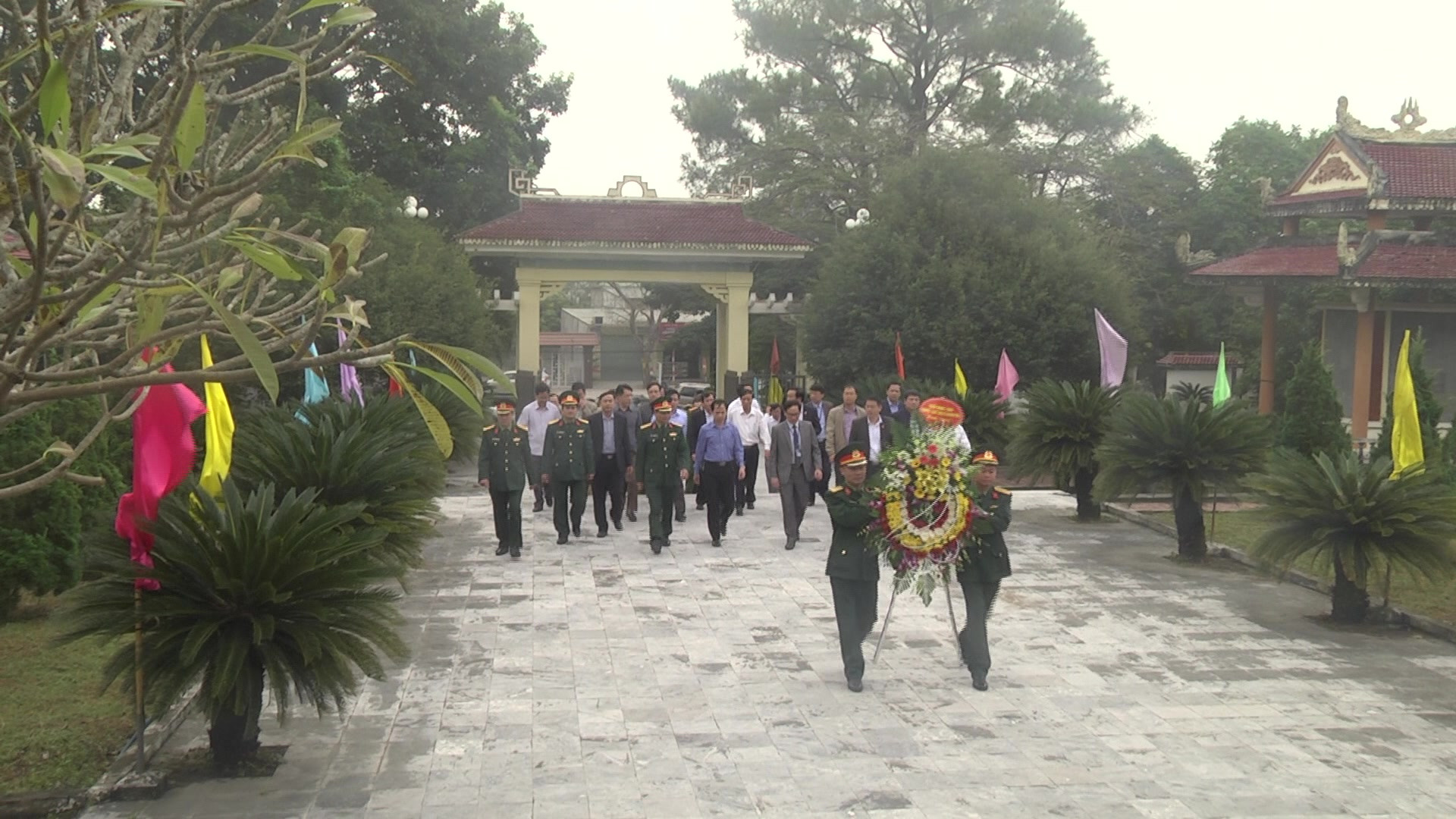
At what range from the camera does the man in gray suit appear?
12.9 meters

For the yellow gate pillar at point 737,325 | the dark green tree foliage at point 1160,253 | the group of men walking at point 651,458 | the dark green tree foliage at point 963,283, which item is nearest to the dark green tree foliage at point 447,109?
the yellow gate pillar at point 737,325

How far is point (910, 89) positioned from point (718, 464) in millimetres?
27847

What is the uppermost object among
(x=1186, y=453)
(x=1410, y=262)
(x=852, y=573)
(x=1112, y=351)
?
(x=1410, y=262)

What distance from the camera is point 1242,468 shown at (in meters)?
12.2

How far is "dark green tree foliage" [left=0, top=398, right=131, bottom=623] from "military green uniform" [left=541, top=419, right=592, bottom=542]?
13.0ft

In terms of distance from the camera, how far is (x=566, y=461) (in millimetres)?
12734

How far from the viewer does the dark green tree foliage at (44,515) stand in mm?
9062

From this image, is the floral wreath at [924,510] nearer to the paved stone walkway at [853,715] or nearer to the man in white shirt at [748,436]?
the paved stone walkway at [853,715]

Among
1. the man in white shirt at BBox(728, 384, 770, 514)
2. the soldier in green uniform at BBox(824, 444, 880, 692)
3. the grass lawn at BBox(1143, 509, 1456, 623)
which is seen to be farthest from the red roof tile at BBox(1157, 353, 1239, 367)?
the soldier in green uniform at BBox(824, 444, 880, 692)

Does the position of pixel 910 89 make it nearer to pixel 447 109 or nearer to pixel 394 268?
pixel 447 109

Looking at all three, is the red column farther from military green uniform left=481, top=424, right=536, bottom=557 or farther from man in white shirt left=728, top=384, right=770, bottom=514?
military green uniform left=481, top=424, right=536, bottom=557

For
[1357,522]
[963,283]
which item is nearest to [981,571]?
[1357,522]

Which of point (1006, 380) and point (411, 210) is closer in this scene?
point (1006, 380)

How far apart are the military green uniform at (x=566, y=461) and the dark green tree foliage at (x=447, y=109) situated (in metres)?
22.5
